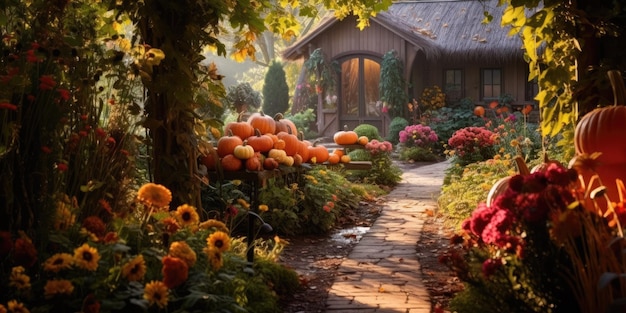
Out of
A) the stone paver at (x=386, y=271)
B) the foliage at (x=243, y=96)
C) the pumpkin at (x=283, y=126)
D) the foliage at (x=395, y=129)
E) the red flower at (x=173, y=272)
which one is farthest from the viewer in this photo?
the foliage at (x=395, y=129)

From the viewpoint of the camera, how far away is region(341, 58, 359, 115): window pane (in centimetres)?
2272

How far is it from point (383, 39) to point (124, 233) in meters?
18.4

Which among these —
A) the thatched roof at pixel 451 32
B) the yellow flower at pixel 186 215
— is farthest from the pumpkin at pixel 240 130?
the thatched roof at pixel 451 32

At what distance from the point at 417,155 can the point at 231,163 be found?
10.6 m

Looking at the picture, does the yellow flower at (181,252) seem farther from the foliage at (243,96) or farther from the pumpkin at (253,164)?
the foliage at (243,96)

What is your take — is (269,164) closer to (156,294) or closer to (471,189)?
(471,189)

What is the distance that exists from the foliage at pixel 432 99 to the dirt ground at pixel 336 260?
1272 cm

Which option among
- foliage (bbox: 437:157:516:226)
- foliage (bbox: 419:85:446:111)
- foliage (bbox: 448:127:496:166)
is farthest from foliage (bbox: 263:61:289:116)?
foliage (bbox: 437:157:516:226)

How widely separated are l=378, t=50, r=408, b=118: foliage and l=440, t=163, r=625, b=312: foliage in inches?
703

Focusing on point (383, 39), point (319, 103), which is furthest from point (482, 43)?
point (319, 103)

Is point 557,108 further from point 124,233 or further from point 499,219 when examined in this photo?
point 124,233

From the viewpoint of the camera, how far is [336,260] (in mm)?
6594

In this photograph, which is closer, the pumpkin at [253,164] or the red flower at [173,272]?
the red flower at [173,272]

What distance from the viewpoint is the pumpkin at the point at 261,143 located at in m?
7.89
